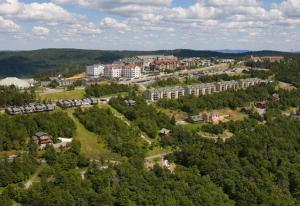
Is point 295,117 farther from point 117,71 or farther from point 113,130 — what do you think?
point 117,71

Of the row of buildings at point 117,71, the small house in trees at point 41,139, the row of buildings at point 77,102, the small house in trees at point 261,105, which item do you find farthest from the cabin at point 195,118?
the row of buildings at point 117,71

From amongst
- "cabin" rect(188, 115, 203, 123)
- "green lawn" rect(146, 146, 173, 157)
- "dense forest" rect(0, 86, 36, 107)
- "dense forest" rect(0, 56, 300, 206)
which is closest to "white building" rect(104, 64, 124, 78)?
"dense forest" rect(0, 56, 300, 206)

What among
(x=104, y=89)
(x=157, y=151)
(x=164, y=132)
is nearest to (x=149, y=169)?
(x=157, y=151)

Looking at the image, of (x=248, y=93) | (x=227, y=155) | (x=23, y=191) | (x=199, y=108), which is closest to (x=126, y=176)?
(x=23, y=191)

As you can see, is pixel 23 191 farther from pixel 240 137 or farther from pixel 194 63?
pixel 194 63

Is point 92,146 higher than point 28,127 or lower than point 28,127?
lower

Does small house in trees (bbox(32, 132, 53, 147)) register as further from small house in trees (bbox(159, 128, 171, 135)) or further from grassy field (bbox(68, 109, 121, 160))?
small house in trees (bbox(159, 128, 171, 135))
